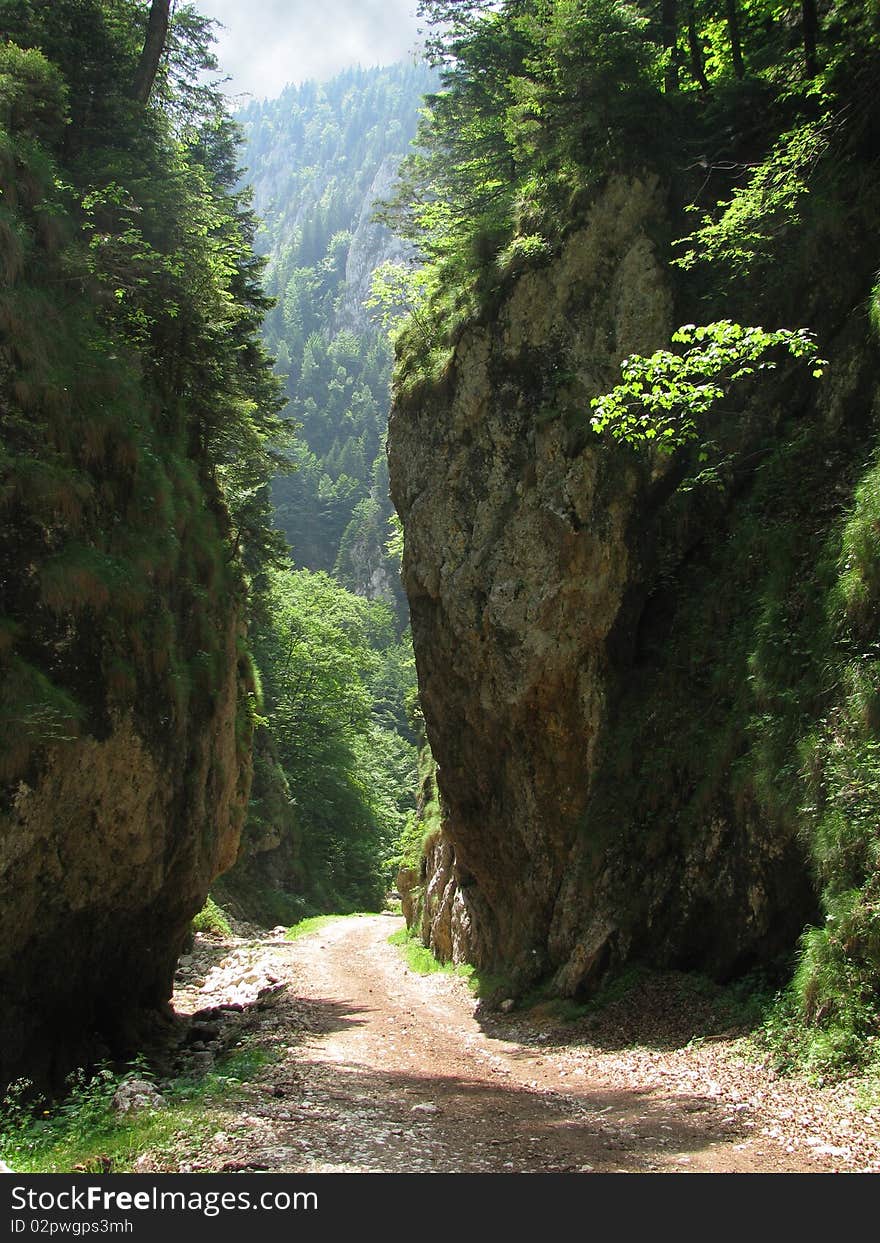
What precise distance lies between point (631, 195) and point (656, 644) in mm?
7896

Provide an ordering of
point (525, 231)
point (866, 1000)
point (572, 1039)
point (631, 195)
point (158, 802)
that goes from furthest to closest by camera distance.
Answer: point (525, 231) < point (631, 195) < point (158, 802) < point (572, 1039) < point (866, 1000)

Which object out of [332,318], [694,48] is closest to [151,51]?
[694,48]

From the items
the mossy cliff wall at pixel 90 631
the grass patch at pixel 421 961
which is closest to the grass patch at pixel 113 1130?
the mossy cliff wall at pixel 90 631

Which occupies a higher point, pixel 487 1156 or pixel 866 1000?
pixel 866 1000

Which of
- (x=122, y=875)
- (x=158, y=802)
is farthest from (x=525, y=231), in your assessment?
(x=122, y=875)

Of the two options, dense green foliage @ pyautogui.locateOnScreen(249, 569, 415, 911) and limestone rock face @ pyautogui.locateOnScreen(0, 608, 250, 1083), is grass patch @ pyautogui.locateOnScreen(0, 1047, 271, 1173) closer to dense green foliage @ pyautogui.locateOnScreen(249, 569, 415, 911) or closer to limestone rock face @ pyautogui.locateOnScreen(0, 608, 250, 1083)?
limestone rock face @ pyautogui.locateOnScreen(0, 608, 250, 1083)

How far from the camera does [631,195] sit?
47.0 ft

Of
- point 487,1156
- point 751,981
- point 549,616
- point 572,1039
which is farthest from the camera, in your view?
point 549,616

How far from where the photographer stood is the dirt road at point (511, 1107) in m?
5.43

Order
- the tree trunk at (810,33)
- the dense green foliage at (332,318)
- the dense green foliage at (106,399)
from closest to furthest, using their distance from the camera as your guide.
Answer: the dense green foliage at (106,399) < the tree trunk at (810,33) < the dense green foliage at (332,318)

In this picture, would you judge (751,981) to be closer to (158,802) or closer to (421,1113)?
(421,1113)

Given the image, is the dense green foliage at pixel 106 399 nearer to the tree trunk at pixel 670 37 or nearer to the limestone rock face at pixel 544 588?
the limestone rock face at pixel 544 588

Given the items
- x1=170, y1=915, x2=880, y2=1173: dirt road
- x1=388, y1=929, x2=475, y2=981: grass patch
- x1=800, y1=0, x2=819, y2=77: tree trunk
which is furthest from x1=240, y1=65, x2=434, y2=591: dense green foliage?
x1=170, y1=915, x2=880, y2=1173: dirt road

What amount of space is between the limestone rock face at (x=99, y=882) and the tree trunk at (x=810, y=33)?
13718 mm
